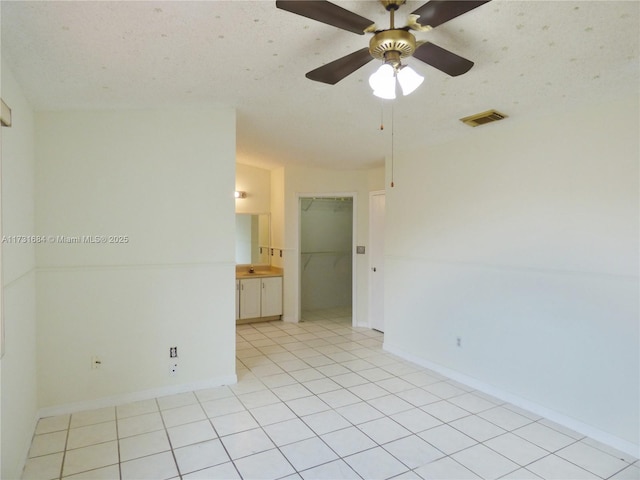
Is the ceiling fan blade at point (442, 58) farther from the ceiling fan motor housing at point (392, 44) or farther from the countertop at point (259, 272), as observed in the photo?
the countertop at point (259, 272)

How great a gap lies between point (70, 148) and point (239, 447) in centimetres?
250

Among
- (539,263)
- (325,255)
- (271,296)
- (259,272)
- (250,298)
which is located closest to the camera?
(539,263)

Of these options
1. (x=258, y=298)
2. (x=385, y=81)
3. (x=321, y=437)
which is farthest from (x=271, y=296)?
(x=385, y=81)

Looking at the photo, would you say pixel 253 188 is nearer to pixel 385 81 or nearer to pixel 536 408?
pixel 385 81

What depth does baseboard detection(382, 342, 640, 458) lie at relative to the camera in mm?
2490

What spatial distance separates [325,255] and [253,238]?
1.40 meters

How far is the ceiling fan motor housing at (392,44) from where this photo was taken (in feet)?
5.12

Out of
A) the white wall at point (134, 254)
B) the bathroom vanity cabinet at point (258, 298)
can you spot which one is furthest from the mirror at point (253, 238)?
the white wall at point (134, 254)

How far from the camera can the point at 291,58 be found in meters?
2.31

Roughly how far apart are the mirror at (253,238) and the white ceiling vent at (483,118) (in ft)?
12.2

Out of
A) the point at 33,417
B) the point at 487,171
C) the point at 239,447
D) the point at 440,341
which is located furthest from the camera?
the point at 440,341

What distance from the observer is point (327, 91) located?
284cm

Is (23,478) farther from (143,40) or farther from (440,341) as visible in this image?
(440,341)

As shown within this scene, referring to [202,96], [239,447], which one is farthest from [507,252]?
[202,96]
